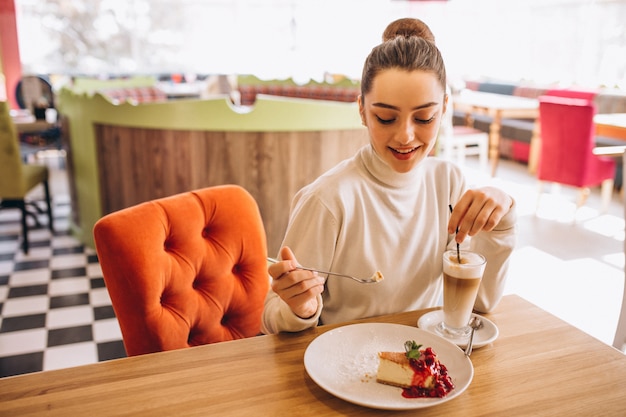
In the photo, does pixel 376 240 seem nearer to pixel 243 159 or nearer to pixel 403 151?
pixel 403 151

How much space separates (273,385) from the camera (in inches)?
37.3

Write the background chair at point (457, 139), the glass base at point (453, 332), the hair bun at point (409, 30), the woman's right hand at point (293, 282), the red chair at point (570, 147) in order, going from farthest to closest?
the background chair at point (457, 139) < the red chair at point (570, 147) < the hair bun at point (409, 30) < the glass base at point (453, 332) < the woman's right hand at point (293, 282)

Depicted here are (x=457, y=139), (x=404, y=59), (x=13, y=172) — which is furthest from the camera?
(x=457, y=139)

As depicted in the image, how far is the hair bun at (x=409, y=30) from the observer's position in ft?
4.48

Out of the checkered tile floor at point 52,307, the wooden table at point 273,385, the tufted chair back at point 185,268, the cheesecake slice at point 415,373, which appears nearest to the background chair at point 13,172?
the checkered tile floor at point 52,307

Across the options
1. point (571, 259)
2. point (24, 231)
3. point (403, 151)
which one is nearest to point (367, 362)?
point (403, 151)

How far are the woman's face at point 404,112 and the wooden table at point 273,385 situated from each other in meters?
0.45

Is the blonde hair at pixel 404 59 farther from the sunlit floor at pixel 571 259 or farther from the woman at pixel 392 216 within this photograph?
the sunlit floor at pixel 571 259

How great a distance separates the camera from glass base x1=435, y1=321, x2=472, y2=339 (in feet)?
3.74

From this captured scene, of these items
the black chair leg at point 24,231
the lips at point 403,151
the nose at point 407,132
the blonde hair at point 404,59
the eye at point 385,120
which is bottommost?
the black chair leg at point 24,231

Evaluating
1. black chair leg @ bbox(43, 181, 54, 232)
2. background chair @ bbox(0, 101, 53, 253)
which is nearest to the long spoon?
background chair @ bbox(0, 101, 53, 253)

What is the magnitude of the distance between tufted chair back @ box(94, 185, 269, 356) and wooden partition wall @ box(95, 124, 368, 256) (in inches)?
75.0

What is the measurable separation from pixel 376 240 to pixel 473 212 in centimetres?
27

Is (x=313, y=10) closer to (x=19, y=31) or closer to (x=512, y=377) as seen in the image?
(x=19, y=31)
